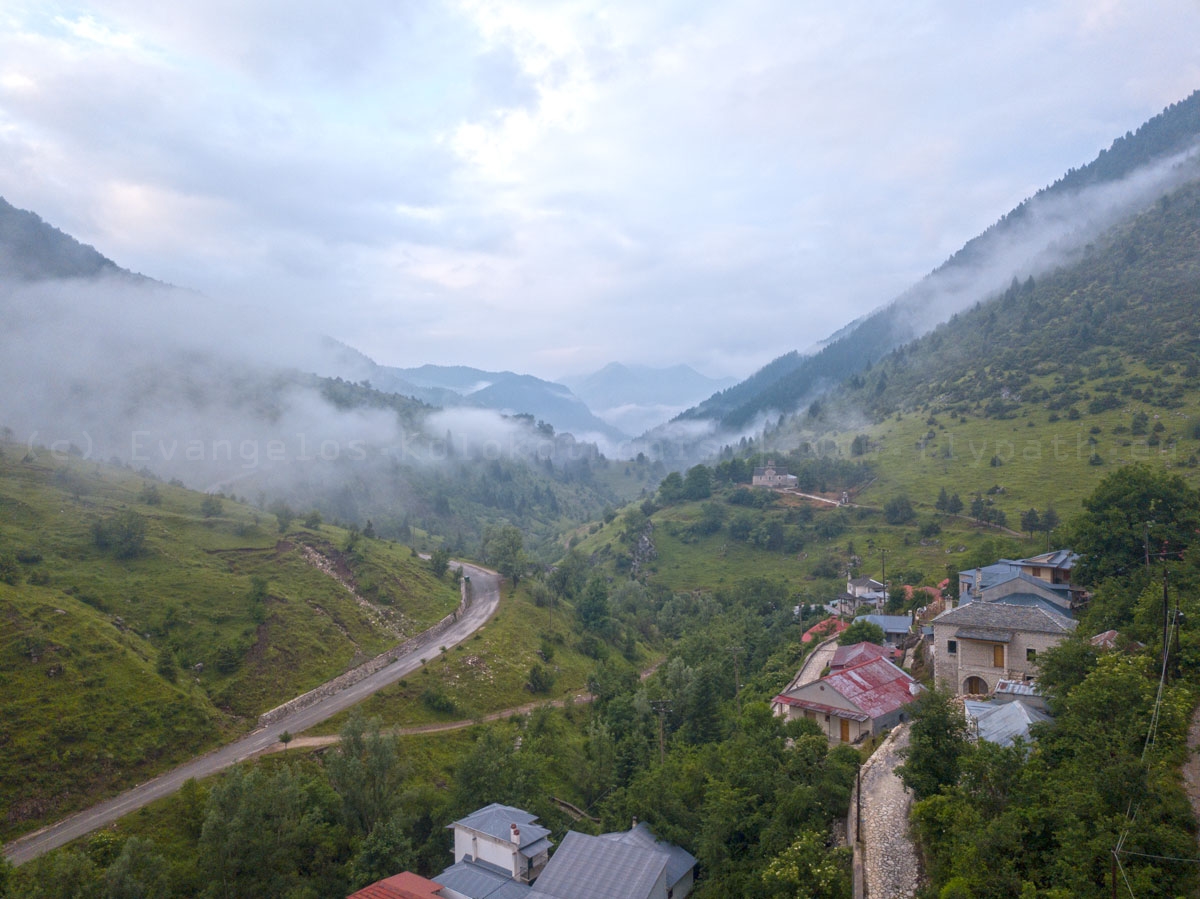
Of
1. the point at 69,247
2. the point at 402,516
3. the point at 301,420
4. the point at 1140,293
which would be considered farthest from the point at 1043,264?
the point at 69,247

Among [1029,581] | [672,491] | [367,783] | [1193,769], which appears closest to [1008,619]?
[1029,581]

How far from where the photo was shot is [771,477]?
5344 inches

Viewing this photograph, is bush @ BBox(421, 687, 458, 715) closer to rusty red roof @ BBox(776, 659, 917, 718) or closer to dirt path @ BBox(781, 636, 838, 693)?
dirt path @ BBox(781, 636, 838, 693)

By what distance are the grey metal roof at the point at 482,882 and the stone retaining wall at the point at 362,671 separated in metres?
19.4

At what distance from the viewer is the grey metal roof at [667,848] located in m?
30.3

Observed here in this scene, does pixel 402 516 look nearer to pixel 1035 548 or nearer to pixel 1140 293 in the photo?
pixel 1035 548

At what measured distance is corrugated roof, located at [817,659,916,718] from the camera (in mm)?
35281

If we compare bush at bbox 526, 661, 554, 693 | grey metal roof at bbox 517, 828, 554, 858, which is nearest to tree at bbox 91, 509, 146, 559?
bush at bbox 526, 661, 554, 693

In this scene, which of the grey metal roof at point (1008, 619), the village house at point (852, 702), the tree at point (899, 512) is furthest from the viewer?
the tree at point (899, 512)

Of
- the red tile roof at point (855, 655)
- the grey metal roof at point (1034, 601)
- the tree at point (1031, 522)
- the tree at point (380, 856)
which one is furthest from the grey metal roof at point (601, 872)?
the tree at point (1031, 522)

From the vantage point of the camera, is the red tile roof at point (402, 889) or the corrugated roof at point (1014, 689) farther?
the corrugated roof at point (1014, 689)

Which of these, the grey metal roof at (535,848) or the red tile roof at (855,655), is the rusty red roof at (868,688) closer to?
the red tile roof at (855,655)

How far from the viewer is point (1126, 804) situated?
16.2 metres

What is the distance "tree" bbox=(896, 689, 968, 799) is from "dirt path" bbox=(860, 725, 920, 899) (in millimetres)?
1493
